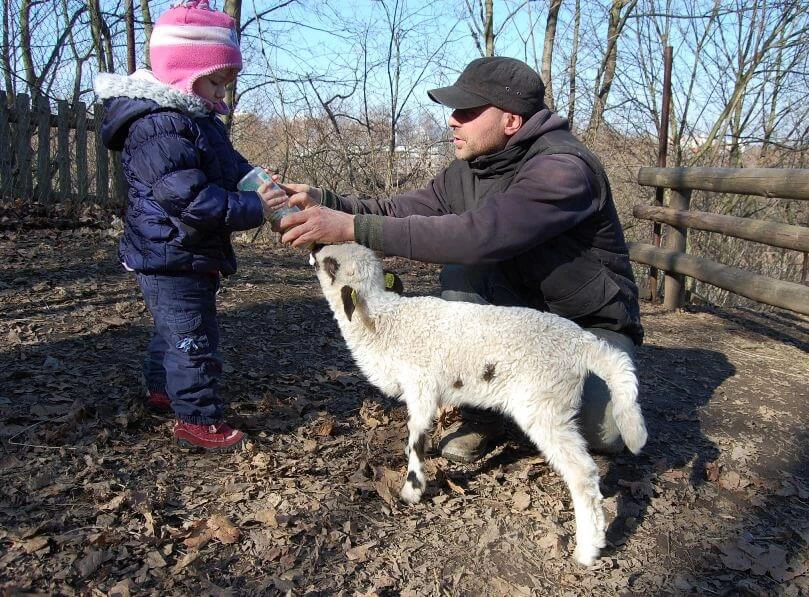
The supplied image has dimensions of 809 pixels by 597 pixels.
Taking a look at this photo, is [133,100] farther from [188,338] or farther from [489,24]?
[489,24]

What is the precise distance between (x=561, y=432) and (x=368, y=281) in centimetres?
126

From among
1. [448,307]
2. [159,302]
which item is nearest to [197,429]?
[159,302]

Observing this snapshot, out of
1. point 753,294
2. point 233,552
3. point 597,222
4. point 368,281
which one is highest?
point 597,222

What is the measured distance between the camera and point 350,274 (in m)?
3.36

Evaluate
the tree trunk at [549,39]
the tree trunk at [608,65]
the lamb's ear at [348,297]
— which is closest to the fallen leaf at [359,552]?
the lamb's ear at [348,297]

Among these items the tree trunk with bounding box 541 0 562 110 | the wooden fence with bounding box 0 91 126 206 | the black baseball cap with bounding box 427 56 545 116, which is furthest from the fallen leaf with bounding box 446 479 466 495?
the tree trunk with bounding box 541 0 562 110

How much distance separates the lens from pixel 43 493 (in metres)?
3.03

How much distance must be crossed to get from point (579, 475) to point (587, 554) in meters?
0.37

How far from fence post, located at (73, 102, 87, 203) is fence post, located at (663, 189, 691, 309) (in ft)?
30.2

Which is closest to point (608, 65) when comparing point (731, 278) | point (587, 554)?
point (731, 278)

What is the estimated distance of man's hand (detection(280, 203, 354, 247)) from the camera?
3.31m

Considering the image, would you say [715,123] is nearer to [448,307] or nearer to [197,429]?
[448,307]

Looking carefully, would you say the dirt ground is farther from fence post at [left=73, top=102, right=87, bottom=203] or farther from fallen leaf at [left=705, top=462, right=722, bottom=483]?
fence post at [left=73, top=102, right=87, bottom=203]

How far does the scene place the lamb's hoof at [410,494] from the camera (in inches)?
131
